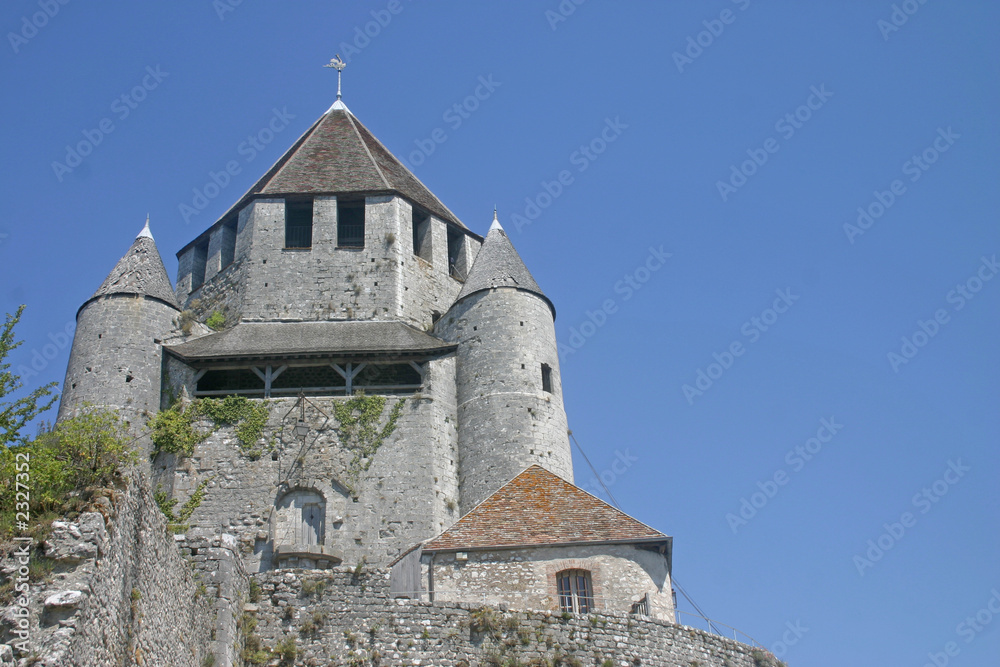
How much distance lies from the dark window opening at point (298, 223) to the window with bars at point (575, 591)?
16162 millimetres

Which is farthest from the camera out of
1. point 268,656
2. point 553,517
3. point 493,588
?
point 553,517

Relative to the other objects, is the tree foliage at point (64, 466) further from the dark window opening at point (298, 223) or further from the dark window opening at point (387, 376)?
the dark window opening at point (298, 223)

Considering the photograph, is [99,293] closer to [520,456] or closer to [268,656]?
[520,456]

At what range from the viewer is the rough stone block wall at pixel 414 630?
1483 cm

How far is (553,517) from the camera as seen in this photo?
19438 millimetres

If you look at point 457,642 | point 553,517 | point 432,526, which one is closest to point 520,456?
point 432,526

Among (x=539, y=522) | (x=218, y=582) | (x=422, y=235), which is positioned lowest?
(x=218, y=582)

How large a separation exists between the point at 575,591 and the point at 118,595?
→ 9649 mm

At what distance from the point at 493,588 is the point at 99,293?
14913mm

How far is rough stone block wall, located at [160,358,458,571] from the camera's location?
78.2ft

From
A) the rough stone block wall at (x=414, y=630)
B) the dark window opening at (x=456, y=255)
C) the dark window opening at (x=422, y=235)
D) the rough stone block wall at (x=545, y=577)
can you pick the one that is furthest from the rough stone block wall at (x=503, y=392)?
the rough stone block wall at (x=414, y=630)

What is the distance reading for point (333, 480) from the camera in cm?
2464

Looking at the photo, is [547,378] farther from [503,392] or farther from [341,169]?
[341,169]

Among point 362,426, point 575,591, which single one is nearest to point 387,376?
point 362,426
